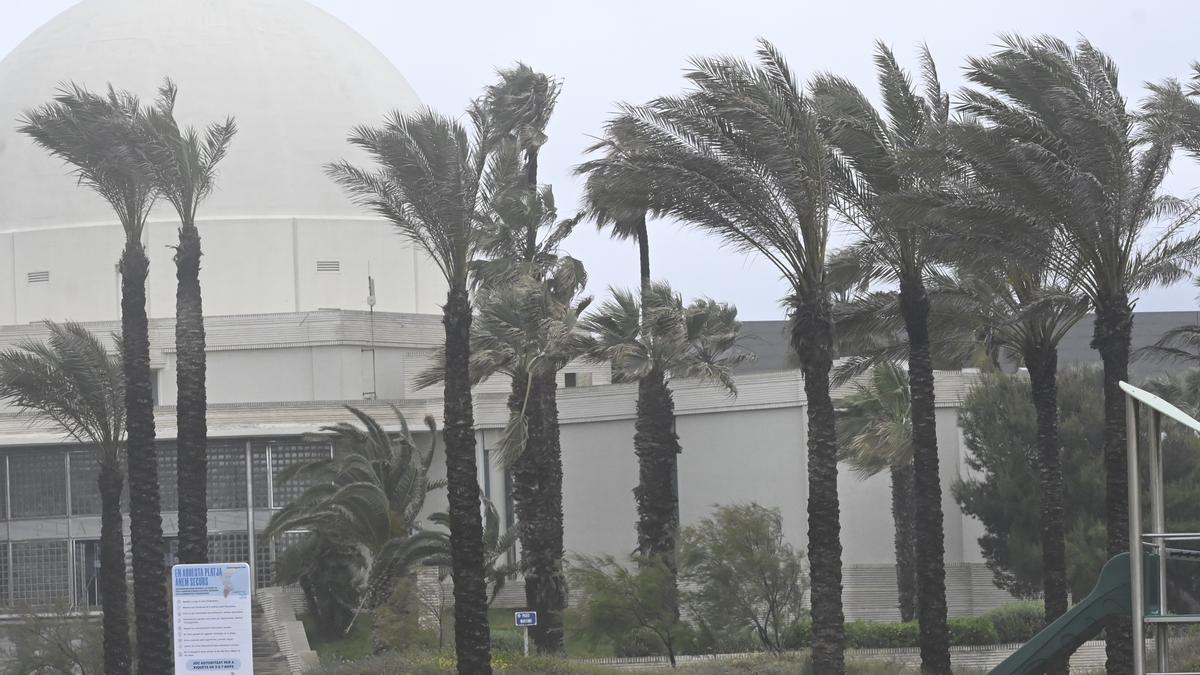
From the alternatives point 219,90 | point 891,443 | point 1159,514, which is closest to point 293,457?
point 219,90

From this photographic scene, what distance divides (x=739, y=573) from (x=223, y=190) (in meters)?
25.5

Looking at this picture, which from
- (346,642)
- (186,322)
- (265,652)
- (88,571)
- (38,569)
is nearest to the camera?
(186,322)

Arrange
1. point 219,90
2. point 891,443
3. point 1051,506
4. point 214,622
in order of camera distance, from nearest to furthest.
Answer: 1. point 214,622
2. point 1051,506
3. point 891,443
4. point 219,90

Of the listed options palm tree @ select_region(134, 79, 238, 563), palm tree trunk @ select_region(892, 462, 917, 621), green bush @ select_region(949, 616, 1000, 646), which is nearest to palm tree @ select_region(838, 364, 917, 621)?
palm tree trunk @ select_region(892, 462, 917, 621)

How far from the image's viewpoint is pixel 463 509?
24.5m

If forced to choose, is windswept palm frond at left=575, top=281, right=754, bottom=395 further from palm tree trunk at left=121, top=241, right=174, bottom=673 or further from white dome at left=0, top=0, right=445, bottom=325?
white dome at left=0, top=0, right=445, bottom=325

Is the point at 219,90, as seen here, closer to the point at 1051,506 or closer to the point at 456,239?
the point at 456,239

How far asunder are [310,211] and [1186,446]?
26093 millimetres

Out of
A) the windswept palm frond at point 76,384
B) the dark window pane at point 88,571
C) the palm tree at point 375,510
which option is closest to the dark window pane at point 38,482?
the dark window pane at point 88,571

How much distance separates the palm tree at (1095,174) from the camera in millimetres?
22562

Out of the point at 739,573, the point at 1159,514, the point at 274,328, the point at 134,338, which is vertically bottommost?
the point at 739,573

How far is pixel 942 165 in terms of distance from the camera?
2278 centimetres

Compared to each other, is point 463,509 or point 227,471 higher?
point 463,509

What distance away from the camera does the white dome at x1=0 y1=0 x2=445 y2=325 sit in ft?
169
